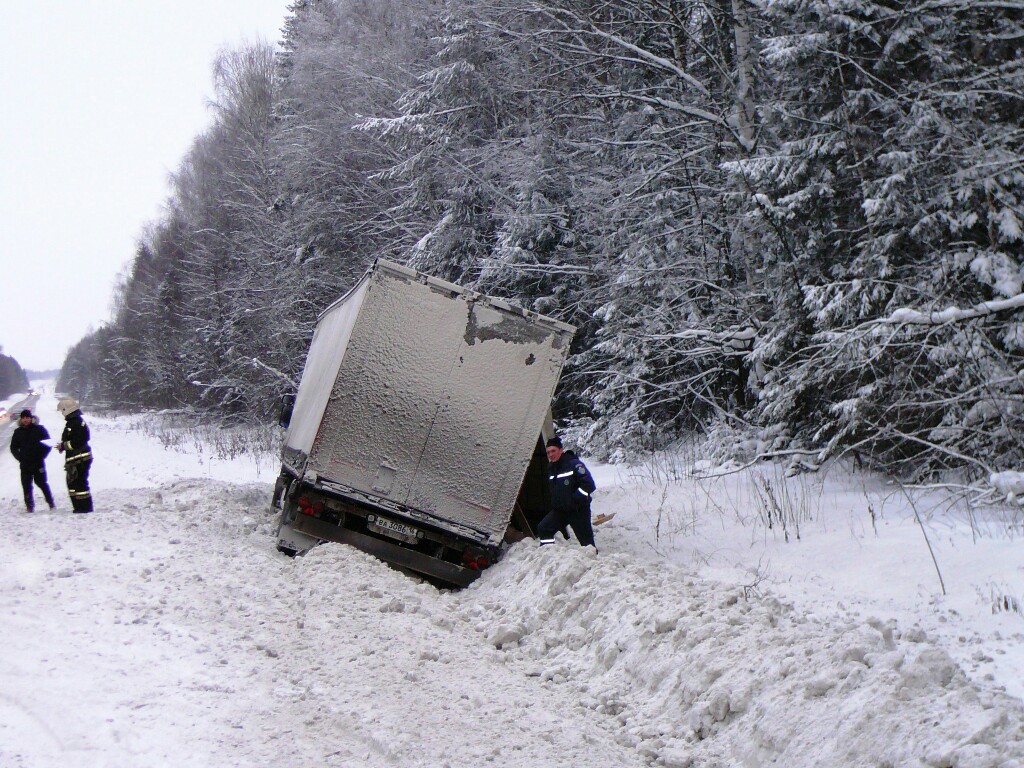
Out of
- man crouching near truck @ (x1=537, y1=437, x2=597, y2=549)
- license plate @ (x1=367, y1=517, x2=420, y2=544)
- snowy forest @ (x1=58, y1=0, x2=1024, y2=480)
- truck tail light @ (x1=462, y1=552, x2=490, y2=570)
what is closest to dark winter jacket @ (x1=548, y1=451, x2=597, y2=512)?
man crouching near truck @ (x1=537, y1=437, x2=597, y2=549)

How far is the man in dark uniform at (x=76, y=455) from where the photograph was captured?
12.7 m

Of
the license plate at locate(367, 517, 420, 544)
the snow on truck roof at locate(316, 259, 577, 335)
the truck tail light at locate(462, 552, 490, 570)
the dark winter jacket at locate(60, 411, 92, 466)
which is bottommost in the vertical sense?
the dark winter jacket at locate(60, 411, 92, 466)

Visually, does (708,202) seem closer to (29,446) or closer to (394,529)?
(394,529)

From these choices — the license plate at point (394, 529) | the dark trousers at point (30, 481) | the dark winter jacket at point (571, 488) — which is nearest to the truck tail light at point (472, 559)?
the license plate at point (394, 529)

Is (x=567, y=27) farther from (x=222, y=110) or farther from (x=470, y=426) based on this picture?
(x=222, y=110)

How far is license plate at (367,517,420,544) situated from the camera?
9.34 metres

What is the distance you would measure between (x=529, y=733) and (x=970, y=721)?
2112 millimetres

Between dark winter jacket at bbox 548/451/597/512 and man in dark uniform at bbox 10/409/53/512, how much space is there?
8039 millimetres

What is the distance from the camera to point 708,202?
16.8 meters

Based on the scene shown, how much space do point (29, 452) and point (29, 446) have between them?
90 millimetres

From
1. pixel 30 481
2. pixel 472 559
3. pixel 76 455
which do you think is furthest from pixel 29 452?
pixel 472 559

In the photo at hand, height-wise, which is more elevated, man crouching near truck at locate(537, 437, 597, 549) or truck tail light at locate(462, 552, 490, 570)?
man crouching near truck at locate(537, 437, 597, 549)

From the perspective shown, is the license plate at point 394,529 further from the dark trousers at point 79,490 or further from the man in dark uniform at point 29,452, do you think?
the man in dark uniform at point 29,452

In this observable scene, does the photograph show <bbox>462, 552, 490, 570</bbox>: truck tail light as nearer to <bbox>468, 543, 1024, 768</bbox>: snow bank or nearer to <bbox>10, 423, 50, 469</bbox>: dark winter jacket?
<bbox>468, 543, 1024, 768</bbox>: snow bank
